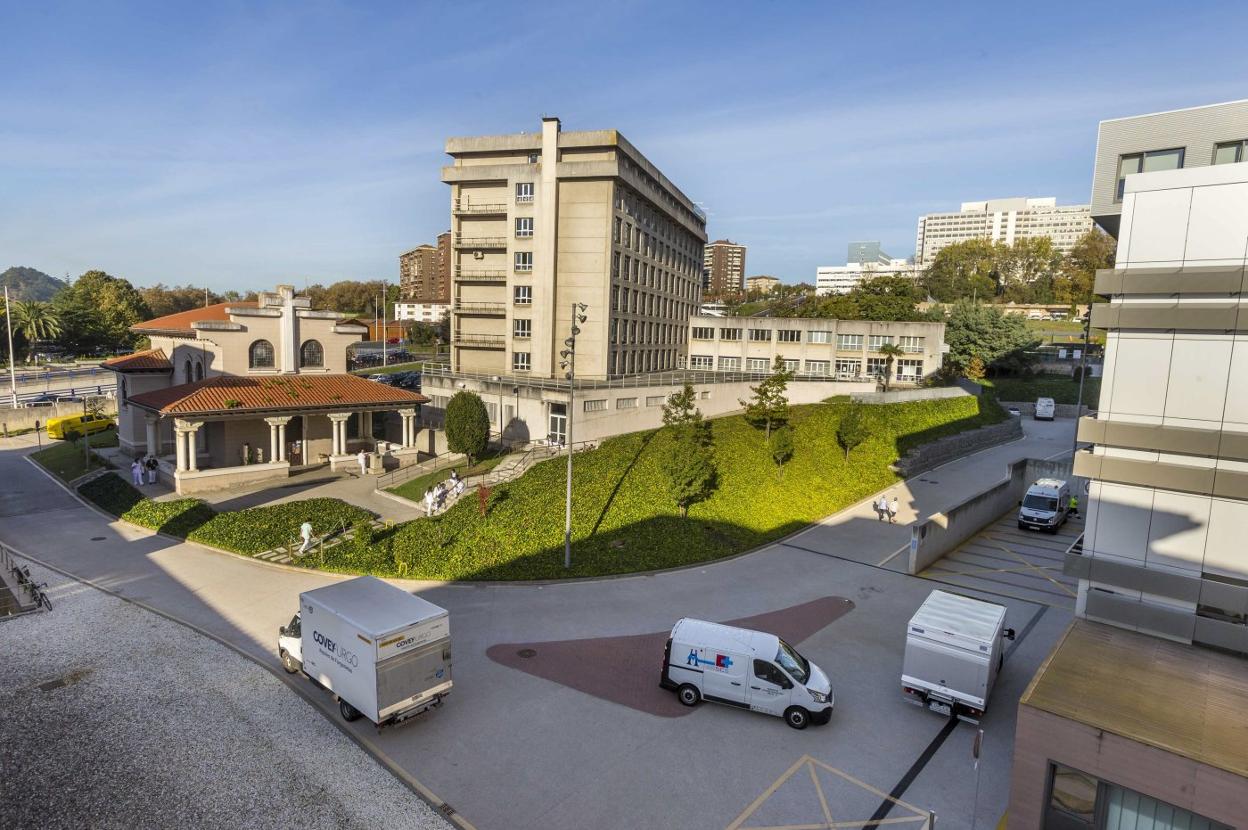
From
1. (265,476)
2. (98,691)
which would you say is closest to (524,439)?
(265,476)

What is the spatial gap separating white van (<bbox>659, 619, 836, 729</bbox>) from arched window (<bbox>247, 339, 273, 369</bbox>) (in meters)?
35.3

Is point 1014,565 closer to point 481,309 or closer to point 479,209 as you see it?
point 481,309

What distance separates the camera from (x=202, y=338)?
131 feet

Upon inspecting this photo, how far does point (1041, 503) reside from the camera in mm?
33125

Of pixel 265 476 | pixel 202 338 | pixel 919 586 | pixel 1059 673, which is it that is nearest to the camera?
pixel 1059 673

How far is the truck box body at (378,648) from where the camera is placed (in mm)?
14148

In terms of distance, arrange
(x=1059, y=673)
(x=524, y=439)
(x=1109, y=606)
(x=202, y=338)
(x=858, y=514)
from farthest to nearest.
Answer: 1. (x=524, y=439)
2. (x=202, y=338)
3. (x=858, y=514)
4. (x=1109, y=606)
5. (x=1059, y=673)

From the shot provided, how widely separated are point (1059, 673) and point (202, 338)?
44404mm

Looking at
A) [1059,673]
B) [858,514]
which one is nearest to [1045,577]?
[858,514]

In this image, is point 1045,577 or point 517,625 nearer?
point 517,625

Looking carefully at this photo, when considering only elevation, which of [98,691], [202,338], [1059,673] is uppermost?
[202,338]

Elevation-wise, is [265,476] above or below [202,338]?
below

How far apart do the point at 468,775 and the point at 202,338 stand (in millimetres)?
36567

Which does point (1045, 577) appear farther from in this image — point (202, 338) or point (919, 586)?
point (202, 338)
